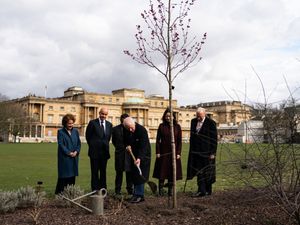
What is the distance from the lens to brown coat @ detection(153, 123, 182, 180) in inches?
331

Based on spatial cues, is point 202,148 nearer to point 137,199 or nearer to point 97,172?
point 137,199

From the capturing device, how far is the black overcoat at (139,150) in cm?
748

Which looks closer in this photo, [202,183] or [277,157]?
→ [277,157]

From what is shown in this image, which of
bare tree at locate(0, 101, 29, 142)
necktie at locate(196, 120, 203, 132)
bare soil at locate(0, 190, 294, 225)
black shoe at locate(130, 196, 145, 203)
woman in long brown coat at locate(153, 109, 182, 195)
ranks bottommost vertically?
bare soil at locate(0, 190, 294, 225)

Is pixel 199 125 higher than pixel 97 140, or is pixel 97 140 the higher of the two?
pixel 199 125

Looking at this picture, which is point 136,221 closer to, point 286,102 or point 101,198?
point 101,198

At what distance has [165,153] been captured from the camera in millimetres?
8531

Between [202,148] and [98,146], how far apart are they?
7.15ft

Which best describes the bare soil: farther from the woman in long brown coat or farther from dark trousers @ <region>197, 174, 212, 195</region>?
the woman in long brown coat

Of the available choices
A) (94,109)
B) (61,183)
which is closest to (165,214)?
(61,183)

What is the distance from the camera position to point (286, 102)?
16.5 ft

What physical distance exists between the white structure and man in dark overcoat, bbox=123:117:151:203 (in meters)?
2.20

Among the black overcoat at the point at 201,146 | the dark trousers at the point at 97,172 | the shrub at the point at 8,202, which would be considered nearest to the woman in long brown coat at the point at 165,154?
the black overcoat at the point at 201,146

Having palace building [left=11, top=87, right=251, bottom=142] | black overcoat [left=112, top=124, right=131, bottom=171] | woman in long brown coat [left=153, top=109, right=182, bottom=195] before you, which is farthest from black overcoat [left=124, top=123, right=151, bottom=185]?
palace building [left=11, top=87, right=251, bottom=142]
